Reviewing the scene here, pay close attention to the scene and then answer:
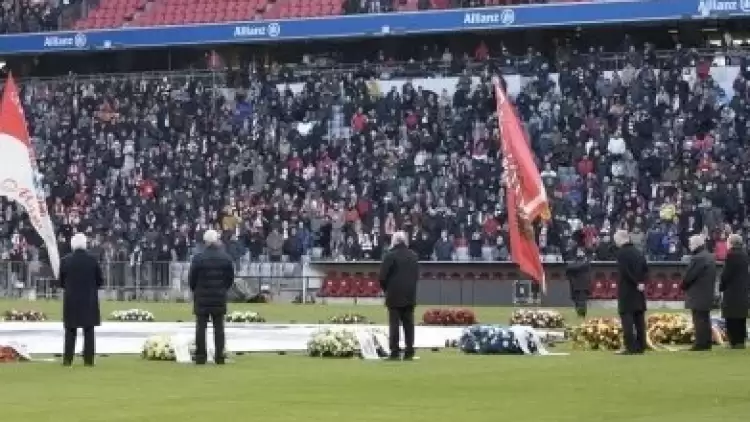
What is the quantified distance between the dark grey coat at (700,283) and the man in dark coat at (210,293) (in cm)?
810

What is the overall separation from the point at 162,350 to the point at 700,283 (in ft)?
30.0

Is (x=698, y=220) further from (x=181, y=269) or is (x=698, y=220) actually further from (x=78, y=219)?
(x=78, y=219)

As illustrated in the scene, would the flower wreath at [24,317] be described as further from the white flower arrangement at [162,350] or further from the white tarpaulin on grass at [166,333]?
the white flower arrangement at [162,350]

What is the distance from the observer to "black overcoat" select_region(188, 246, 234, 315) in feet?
91.5

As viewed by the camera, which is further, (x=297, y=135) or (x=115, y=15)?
(x=115, y=15)

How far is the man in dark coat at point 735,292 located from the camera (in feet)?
103

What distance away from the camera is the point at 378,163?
60.2 m

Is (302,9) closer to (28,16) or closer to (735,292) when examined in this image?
(28,16)

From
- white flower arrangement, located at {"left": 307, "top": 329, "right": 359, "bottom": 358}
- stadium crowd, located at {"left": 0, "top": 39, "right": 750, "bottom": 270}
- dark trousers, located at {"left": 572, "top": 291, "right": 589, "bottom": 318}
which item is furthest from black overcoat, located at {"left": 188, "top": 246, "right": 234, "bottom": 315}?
stadium crowd, located at {"left": 0, "top": 39, "right": 750, "bottom": 270}

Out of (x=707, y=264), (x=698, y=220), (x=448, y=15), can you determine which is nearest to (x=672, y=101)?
(x=698, y=220)

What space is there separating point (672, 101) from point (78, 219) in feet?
67.5

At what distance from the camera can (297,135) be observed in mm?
63750

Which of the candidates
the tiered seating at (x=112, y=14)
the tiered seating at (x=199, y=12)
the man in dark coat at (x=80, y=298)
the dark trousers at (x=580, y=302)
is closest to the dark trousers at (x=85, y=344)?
the man in dark coat at (x=80, y=298)

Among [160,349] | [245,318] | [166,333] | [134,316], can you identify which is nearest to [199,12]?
[134,316]
